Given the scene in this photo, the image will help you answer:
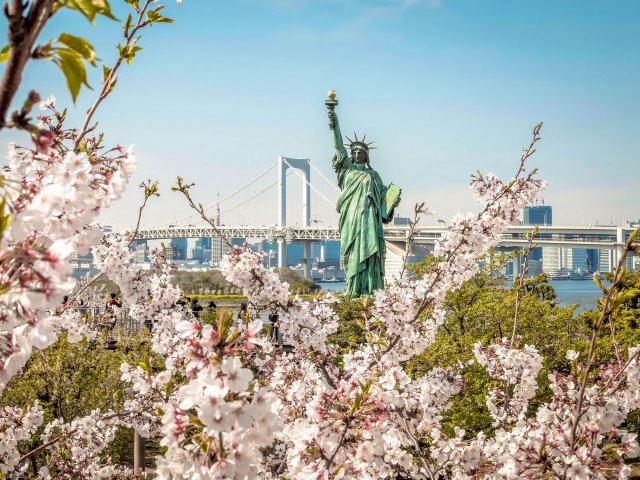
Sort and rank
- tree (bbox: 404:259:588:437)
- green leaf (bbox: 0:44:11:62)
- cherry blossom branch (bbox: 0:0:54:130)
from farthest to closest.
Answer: tree (bbox: 404:259:588:437) → green leaf (bbox: 0:44:11:62) → cherry blossom branch (bbox: 0:0:54:130)

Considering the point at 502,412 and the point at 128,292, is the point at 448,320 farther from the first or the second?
the point at 128,292

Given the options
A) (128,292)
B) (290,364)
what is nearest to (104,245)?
(128,292)

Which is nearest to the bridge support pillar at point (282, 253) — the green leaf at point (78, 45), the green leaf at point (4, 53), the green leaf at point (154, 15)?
the green leaf at point (154, 15)

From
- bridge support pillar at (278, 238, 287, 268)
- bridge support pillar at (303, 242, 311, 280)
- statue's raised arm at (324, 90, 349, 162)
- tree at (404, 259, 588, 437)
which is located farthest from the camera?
bridge support pillar at (278, 238, 287, 268)

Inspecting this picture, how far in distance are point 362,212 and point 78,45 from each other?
15.3 m

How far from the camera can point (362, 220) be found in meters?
16.5

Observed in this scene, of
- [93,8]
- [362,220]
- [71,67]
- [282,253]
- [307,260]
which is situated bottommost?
[307,260]

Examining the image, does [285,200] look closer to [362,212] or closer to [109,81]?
[362,212]

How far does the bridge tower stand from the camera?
185 ft

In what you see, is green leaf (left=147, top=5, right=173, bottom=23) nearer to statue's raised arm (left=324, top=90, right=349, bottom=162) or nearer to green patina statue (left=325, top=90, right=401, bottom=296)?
statue's raised arm (left=324, top=90, right=349, bottom=162)

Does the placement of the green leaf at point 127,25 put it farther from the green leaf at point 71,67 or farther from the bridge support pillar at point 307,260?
the bridge support pillar at point 307,260

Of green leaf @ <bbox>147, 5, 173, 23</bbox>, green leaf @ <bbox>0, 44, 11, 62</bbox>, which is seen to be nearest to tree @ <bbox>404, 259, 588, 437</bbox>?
green leaf @ <bbox>147, 5, 173, 23</bbox>

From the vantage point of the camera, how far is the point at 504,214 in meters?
4.25

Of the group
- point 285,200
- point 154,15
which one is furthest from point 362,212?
point 285,200
